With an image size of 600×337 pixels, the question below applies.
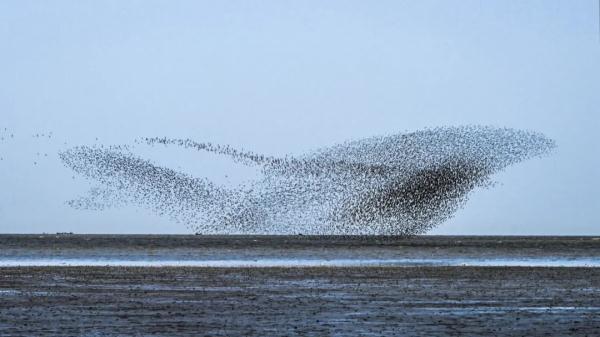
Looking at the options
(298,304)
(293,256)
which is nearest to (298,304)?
(298,304)

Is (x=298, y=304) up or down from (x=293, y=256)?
down

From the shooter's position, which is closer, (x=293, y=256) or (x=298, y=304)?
(x=298, y=304)

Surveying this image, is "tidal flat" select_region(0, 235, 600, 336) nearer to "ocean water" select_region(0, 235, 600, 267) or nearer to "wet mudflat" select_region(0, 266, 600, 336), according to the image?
"wet mudflat" select_region(0, 266, 600, 336)

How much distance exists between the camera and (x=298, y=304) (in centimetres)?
3222

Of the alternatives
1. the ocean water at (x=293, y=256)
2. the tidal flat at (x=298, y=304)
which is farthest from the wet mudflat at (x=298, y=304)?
the ocean water at (x=293, y=256)

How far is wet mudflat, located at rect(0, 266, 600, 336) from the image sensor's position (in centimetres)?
2608

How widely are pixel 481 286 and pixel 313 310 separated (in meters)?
11.0

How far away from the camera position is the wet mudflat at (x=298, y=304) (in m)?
26.1

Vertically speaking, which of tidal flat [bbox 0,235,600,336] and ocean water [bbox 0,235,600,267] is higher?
ocean water [bbox 0,235,600,267]

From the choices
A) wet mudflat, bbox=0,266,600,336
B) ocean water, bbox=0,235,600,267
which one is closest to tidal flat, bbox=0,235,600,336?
wet mudflat, bbox=0,266,600,336

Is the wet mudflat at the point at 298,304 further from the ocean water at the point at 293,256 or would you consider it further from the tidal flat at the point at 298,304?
the ocean water at the point at 293,256

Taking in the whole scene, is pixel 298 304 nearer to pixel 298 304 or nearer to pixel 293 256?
pixel 298 304

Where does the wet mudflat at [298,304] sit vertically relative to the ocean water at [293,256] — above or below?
below

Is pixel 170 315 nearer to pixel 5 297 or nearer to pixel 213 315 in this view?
pixel 213 315
